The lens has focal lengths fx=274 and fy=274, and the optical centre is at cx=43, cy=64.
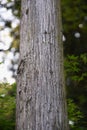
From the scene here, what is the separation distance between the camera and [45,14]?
3.48m

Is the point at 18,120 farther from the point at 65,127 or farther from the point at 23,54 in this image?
the point at 23,54

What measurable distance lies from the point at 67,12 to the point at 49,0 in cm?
496

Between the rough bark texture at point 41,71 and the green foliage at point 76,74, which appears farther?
the green foliage at point 76,74

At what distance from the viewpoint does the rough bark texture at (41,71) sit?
9.99ft

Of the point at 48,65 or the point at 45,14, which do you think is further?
the point at 45,14

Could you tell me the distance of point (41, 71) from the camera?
3195 millimetres

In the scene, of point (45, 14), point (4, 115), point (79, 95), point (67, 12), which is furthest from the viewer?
point (79, 95)

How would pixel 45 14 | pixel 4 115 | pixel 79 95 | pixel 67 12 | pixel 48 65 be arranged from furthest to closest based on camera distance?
pixel 79 95, pixel 67 12, pixel 4 115, pixel 45 14, pixel 48 65

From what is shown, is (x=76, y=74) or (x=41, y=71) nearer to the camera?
(x=41, y=71)

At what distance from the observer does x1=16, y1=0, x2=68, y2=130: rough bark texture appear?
3.04m

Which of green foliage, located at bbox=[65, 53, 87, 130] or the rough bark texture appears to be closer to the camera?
the rough bark texture

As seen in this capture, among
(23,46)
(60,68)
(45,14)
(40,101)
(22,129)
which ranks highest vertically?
(45,14)

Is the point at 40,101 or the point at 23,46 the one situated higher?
the point at 23,46

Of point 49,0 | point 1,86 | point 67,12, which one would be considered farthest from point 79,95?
point 49,0
